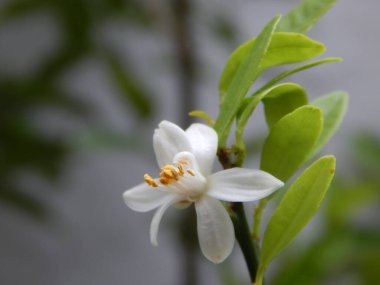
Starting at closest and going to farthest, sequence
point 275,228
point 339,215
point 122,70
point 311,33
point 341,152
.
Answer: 1. point 275,228
2. point 339,215
3. point 122,70
4. point 311,33
5. point 341,152

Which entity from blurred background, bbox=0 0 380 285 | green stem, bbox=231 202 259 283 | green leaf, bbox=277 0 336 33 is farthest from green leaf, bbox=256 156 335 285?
blurred background, bbox=0 0 380 285

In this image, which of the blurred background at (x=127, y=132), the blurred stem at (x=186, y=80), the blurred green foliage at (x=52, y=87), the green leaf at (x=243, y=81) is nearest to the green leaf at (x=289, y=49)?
the green leaf at (x=243, y=81)

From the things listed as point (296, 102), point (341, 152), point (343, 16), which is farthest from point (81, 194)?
point (296, 102)

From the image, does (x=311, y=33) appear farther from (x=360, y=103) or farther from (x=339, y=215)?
(x=339, y=215)

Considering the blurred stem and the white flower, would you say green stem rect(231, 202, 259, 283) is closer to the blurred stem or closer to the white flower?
the white flower

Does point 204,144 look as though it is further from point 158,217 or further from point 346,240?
point 346,240

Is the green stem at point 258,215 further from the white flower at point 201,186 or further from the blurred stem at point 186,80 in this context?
the blurred stem at point 186,80
